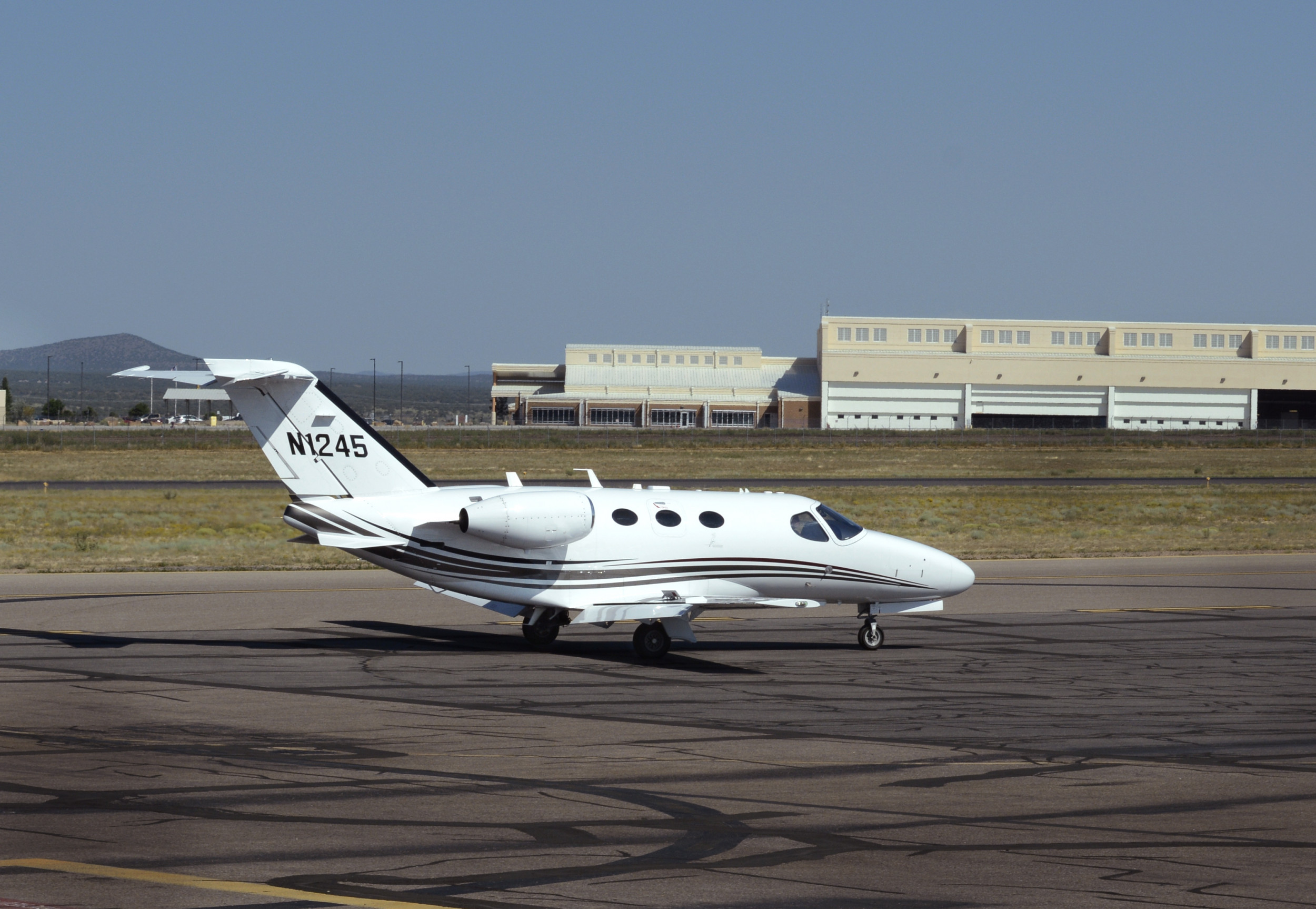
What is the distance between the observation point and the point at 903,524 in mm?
44531

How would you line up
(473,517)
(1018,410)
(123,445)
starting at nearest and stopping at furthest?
(473,517) < (123,445) < (1018,410)

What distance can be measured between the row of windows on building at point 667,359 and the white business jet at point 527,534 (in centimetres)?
12670

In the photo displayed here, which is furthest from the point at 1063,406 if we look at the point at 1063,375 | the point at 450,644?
the point at 450,644

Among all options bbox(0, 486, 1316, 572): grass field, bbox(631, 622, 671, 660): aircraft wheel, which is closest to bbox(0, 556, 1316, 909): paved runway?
bbox(631, 622, 671, 660): aircraft wheel

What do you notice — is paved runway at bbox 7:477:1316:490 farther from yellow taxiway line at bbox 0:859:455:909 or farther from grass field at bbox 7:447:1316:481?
yellow taxiway line at bbox 0:859:455:909

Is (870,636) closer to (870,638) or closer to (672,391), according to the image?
(870,638)

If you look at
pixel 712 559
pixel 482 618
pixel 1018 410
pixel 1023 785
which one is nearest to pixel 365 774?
pixel 1023 785

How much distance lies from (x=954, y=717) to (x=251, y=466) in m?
60.1

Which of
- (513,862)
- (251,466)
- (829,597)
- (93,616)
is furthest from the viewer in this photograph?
(251,466)

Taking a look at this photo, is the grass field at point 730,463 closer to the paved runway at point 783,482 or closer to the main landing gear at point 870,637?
the paved runway at point 783,482

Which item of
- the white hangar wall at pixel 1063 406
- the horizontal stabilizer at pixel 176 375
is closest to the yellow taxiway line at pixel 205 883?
the horizontal stabilizer at pixel 176 375

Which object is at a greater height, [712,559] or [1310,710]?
[712,559]

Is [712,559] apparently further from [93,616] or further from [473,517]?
[93,616]

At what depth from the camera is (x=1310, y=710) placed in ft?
53.4
